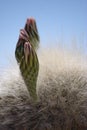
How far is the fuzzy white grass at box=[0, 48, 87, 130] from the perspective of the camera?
1.93 meters

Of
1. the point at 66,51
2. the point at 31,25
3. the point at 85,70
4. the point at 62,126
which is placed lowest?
the point at 62,126

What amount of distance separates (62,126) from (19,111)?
319mm

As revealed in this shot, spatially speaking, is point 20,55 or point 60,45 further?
point 60,45

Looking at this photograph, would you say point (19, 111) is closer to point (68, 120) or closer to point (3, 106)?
point (3, 106)

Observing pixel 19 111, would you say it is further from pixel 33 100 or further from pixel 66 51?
pixel 66 51

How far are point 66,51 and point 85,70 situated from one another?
22cm

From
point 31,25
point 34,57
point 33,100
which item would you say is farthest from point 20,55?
point 33,100

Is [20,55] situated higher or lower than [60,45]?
lower

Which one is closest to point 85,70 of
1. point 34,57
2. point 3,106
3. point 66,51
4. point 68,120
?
point 66,51

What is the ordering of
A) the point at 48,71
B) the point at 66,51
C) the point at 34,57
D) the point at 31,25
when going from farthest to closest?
the point at 66,51 → the point at 48,71 → the point at 31,25 → the point at 34,57

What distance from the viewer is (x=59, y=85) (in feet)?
6.38

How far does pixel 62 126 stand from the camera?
1.92m

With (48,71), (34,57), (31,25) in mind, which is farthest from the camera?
(48,71)

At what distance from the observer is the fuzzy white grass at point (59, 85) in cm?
193
